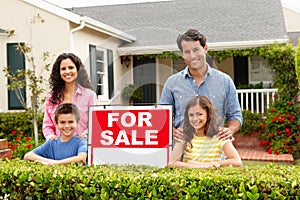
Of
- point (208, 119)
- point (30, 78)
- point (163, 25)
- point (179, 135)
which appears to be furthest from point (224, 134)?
point (163, 25)

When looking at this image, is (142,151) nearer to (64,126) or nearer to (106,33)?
(64,126)

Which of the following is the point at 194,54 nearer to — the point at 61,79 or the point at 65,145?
the point at 61,79

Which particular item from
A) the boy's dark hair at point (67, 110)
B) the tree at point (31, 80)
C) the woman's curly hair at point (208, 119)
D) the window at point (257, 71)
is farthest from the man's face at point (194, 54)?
the window at point (257, 71)

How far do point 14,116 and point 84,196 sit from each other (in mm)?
6663

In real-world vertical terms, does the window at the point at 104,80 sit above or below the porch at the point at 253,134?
above

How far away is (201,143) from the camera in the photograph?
2.73 m

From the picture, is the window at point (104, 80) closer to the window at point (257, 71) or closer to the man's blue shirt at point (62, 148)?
the man's blue shirt at point (62, 148)

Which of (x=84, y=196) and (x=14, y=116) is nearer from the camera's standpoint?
(x=84, y=196)

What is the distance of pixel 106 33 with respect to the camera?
959cm

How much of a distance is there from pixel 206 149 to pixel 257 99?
23.3 ft

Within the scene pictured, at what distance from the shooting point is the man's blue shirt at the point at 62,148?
10.1 feet

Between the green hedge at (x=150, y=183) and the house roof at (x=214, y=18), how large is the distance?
6.55 metres

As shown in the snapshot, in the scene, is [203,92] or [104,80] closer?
[203,92]

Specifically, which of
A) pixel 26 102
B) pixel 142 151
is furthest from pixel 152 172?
pixel 26 102
